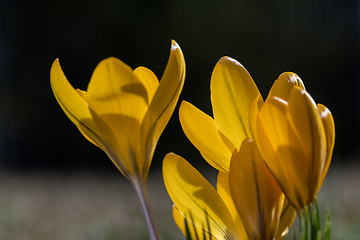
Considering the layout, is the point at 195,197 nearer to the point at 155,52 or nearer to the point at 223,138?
the point at 223,138

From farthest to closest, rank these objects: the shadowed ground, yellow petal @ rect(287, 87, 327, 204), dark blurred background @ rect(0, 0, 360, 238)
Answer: dark blurred background @ rect(0, 0, 360, 238)
the shadowed ground
yellow petal @ rect(287, 87, 327, 204)

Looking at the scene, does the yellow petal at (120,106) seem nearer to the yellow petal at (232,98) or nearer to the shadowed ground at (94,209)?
the yellow petal at (232,98)

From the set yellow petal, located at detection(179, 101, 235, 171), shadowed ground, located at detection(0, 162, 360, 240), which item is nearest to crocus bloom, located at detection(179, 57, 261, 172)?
yellow petal, located at detection(179, 101, 235, 171)

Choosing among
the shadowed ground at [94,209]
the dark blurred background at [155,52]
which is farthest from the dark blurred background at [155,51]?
the shadowed ground at [94,209]

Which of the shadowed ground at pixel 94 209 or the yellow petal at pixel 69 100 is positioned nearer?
the yellow petal at pixel 69 100

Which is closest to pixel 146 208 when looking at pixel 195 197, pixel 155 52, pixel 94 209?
→ pixel 195 197

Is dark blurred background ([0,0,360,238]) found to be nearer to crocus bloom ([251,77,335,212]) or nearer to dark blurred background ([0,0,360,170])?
dark blurred background ([0,0,360,170])
